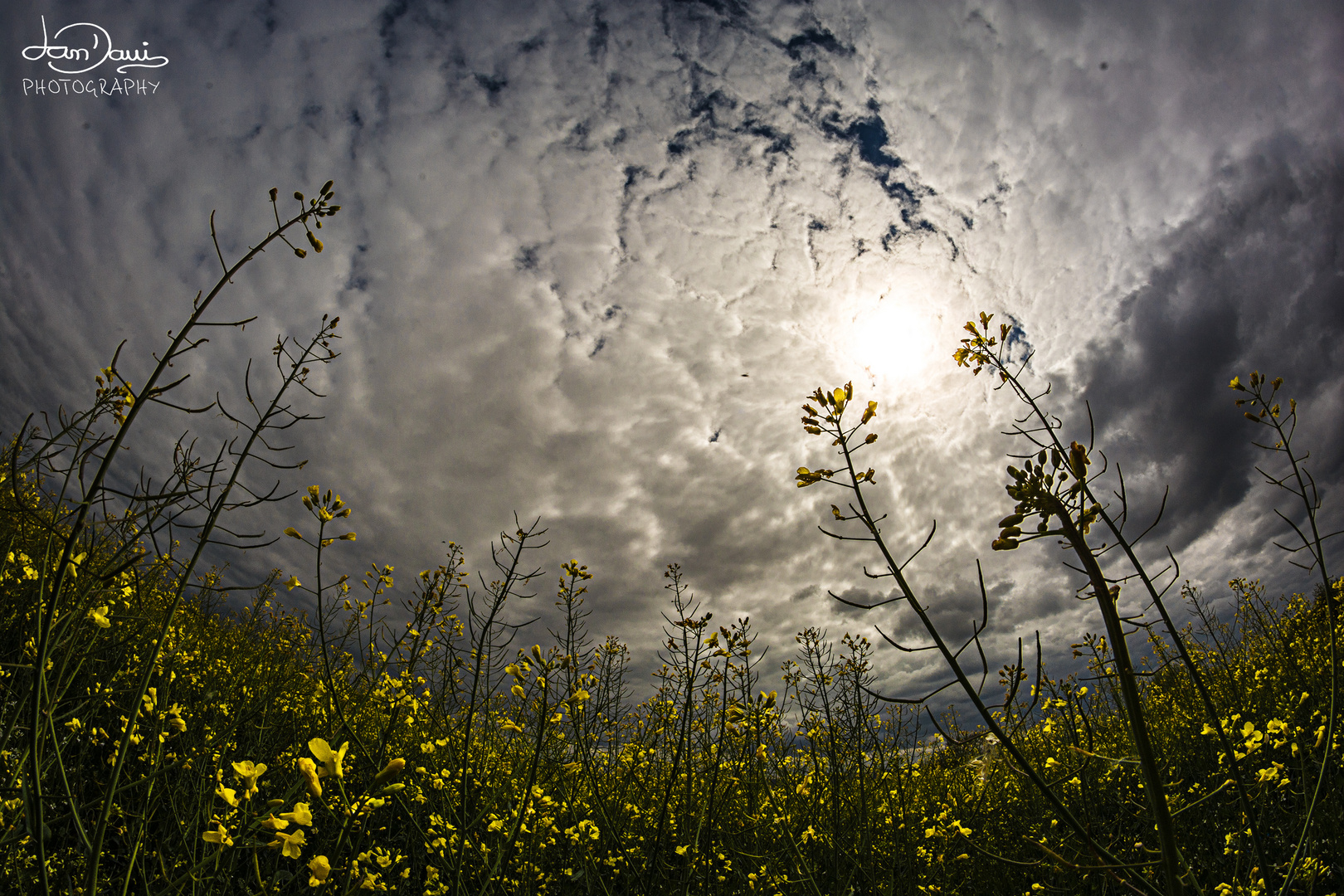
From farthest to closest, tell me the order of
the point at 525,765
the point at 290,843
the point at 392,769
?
the point at 525,765
the point at 392,769
the point at 290,843

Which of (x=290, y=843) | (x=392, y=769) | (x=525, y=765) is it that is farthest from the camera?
(x=525, y=765)

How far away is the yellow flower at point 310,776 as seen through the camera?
918 millimetres

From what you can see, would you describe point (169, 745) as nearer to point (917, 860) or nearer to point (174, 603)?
point (174, 603)

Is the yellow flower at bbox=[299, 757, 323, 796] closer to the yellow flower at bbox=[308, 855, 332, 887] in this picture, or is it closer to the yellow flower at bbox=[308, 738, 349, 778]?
the yellow flower at bbox=[308, 738, 349, 778]

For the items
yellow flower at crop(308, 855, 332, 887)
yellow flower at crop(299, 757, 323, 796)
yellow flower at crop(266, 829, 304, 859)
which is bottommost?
yellow flower at crop(308, 855, 332, 887)

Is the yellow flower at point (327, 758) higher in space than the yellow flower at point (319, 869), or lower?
higher

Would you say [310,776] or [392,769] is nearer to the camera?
[310,776]

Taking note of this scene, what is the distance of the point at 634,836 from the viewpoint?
18.1ft

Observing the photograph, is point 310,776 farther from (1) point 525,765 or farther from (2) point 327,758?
(1) point 525,765

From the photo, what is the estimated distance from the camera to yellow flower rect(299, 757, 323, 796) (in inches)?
36.1

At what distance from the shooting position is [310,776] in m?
0.96

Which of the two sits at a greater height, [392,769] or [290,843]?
[392,769]

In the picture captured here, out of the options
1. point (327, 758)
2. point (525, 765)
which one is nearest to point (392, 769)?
point (327, 758)

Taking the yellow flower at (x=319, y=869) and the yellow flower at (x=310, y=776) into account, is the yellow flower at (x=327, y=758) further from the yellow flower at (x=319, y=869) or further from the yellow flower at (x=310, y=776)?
the yellow flower at (x=319, y=869)
